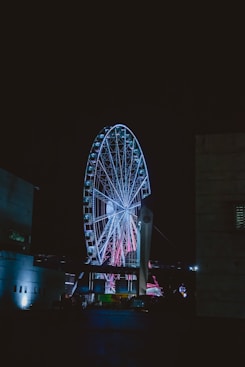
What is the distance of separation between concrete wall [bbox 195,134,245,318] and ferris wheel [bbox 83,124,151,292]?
23799 millimetres

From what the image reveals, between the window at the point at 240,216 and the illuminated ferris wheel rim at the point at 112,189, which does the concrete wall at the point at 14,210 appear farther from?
the window at the point at 240,216

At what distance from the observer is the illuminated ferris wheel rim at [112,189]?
4112 centimetres

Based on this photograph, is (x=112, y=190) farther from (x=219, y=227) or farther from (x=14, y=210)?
(x=219, y=227)

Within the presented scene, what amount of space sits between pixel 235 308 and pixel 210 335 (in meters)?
3.35

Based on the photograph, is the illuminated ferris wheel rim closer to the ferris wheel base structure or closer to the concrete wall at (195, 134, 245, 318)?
the ferris wheel base structure

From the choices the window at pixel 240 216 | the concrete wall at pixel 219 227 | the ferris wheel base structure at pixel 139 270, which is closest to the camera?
the concrete wall at pixel 219 227

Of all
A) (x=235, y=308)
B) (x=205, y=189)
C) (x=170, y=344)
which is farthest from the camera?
(x=205, y=189)

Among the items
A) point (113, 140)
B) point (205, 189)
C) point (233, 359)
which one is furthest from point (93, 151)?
point (233, 359)

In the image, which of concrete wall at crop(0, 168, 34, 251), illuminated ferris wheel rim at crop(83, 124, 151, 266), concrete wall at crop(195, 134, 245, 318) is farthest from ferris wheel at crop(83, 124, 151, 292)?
concrete wall at crop(195, 134, 245, 318)

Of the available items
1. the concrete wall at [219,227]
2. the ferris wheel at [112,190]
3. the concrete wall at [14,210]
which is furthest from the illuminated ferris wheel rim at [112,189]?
the concrete wall at [219,227]

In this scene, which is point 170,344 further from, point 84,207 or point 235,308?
point 84,207

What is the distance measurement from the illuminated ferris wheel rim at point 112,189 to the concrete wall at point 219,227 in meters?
23.8

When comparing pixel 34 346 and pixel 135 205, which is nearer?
pixel 34 346

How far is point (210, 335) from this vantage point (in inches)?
509
